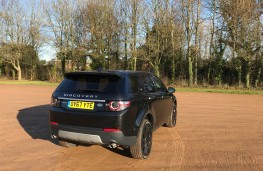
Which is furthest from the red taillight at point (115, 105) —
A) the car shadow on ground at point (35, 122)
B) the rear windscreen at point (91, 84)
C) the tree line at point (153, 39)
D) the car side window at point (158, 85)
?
the tree line at point (153, 39)

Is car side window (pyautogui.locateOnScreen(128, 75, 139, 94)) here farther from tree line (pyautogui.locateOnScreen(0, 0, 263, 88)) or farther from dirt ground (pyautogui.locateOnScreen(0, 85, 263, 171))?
tree line (pyautogui.locateOnScreen(0, 0, 263, 88))

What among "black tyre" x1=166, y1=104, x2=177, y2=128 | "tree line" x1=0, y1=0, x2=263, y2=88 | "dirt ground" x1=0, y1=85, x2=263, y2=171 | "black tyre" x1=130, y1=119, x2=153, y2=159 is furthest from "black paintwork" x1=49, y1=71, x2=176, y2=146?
"tree line" x1=0, y1=0, x2=263, y2=88

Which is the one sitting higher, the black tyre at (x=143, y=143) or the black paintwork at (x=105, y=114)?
the black paintwork at (x=105, y=114)

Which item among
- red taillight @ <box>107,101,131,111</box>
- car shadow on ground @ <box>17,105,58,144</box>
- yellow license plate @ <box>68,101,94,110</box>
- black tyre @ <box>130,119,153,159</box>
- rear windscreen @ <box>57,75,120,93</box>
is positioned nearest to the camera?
red taillight @ <box>107,101,131,111</box>

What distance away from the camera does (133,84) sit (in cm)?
582

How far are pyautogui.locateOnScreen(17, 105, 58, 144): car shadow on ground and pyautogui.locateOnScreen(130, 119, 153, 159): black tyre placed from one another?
2150mm

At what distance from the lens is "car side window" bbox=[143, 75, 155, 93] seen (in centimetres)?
635

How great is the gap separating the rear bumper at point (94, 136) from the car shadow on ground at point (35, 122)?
1.49 m

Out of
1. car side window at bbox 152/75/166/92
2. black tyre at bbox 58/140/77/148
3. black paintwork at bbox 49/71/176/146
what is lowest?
black tyre at bbox 58/140/77/148

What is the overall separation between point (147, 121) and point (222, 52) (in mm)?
25742

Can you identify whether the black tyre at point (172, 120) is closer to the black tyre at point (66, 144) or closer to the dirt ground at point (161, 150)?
the dirt ground at point (161, 150)

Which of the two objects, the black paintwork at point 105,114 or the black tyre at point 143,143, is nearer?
the black paintwork at point 105,114

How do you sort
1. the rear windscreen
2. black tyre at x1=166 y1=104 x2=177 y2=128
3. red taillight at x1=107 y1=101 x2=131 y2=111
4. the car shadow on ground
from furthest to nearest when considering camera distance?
black tyre at x1=166 y1=104 x2=177 y2=128 < the car shadow on ground < the rear windscreen < red taillight at x1=107 y1=101 x2=131 y2=111

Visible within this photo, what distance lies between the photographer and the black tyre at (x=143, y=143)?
562 cm
